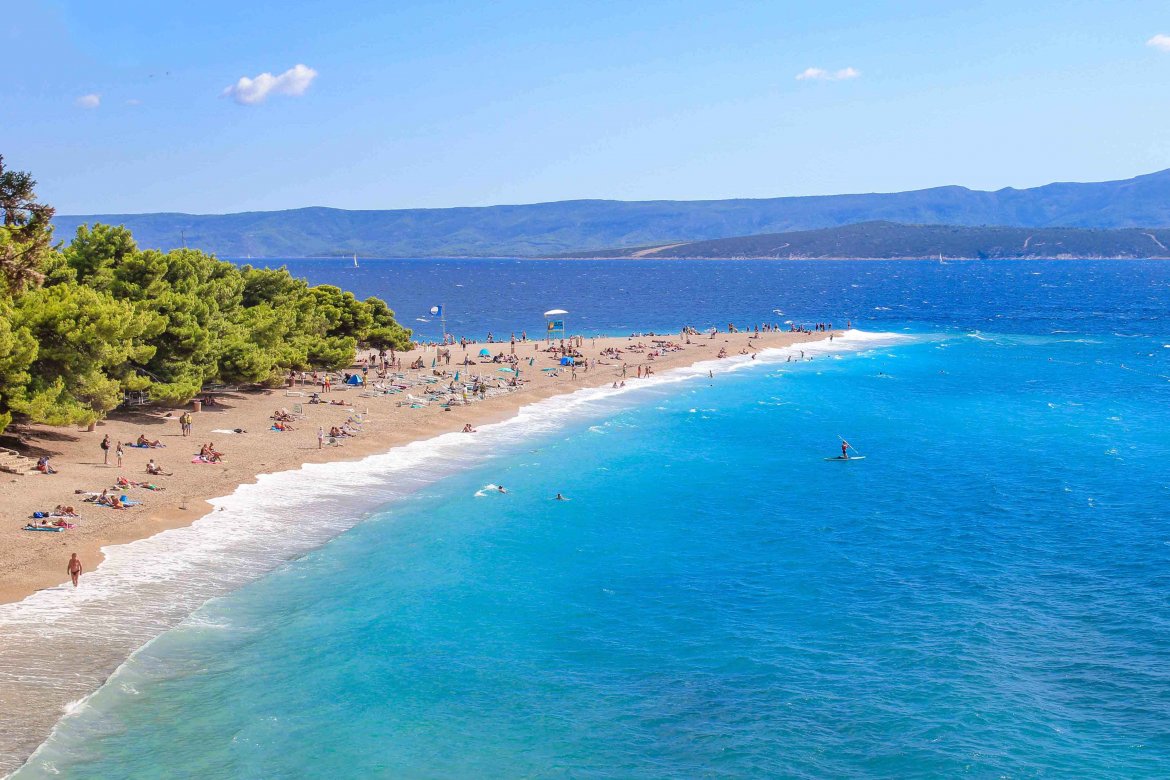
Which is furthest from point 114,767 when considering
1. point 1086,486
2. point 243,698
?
point 1086,486

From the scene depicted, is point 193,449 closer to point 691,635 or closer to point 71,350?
point 71,350

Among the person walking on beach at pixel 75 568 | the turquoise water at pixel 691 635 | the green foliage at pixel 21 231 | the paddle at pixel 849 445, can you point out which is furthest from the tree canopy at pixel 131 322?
the paddle at pixel 849 445

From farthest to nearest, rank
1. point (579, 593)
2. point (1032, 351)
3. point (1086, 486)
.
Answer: point (1032, 351), point (1086, 486), point (579, 593)

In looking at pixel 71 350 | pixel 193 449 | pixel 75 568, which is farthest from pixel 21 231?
pixel 193 449

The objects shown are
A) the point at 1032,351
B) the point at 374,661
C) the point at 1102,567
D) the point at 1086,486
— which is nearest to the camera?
the point at 374,661

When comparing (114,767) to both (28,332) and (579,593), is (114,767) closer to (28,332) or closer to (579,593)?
(579,593)

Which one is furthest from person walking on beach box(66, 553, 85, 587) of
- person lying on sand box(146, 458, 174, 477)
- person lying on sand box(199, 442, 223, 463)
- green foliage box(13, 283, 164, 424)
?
person lying on sand box(199, 442, 223, 463)

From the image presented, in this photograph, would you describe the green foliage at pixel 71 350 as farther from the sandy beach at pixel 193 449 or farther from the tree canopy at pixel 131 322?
the sandy beach at pixel 193 449

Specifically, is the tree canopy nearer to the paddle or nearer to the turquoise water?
the turquoise water
